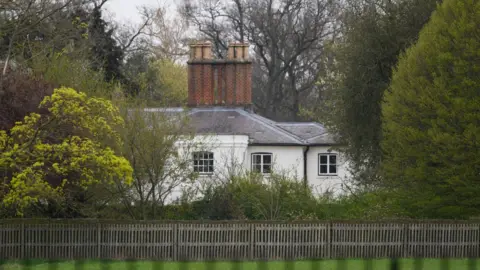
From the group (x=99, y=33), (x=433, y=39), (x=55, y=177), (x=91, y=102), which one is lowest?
(x=55, y=177)

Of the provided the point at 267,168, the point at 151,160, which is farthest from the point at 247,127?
the point at 151,160

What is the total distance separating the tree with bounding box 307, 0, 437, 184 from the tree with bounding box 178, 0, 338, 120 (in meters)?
25.4

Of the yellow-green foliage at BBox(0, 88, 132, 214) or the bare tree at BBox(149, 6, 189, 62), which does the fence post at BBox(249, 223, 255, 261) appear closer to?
the yellow-green foliage at BBox(0, 88, 132, 214)

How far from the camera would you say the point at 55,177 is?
2489 centimetres

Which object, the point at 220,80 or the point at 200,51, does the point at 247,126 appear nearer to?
the point at 220,80

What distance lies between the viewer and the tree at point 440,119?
25.7 metres

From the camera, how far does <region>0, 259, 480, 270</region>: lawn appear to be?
22.3m

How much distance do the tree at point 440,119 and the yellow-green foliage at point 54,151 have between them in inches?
364

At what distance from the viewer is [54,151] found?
901 inches

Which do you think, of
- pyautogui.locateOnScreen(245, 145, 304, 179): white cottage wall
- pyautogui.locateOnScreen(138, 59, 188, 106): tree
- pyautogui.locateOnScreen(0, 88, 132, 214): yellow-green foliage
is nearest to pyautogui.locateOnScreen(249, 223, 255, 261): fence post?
pyautogui.locateOnScreen(0, 88, 132, 214): yellow-green foliage

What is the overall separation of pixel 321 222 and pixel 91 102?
7947 millimetres

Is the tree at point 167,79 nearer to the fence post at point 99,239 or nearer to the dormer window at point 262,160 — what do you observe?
the dormer window at point 262,160

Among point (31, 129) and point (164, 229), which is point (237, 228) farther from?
point (31, 129)

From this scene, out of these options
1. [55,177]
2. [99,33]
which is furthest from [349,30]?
[99,33]
